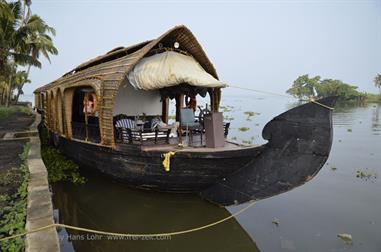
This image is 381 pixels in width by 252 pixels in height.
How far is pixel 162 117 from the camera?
28.2ft

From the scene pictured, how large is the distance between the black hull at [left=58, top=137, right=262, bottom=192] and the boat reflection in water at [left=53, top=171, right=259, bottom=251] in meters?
0.38

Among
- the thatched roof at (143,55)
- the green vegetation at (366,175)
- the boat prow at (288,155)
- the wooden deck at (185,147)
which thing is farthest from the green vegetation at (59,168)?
the green vegetation at (366,175)

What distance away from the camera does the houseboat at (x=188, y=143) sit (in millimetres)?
4273

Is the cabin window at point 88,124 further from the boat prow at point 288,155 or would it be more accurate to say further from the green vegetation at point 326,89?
the green vegetation at point 326,89

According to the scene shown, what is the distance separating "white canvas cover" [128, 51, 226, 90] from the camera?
5.35 metres

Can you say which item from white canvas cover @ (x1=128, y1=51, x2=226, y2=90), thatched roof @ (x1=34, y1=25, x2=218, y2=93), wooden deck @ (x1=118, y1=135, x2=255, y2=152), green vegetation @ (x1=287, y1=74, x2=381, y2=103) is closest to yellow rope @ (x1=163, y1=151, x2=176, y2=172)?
wooden deck @ (x1=118, y1=135, x2=255, y2=152)

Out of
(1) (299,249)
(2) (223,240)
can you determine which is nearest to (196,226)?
(2) (223,240)

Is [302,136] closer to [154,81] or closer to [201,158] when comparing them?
[201,158]

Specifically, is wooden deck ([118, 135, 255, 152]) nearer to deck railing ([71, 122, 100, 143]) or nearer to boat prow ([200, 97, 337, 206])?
boat prow ([200, 97, 337, 206])

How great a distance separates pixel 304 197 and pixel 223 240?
9.59 feet

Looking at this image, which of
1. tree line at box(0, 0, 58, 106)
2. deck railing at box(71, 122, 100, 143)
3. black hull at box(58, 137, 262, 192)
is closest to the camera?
black hull at box(58, 137, 262, 192)

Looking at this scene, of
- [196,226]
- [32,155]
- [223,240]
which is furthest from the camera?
[32,155]

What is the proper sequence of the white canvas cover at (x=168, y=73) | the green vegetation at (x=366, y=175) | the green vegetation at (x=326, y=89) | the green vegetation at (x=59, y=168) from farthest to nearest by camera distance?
the green vegetation at (x=326, y=89), the green vegetation at (x=366, y=175), the green vegetation at (x=59, y=168), the white canvas cover at (x=168, y=73)

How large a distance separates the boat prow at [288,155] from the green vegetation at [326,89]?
49.2m
